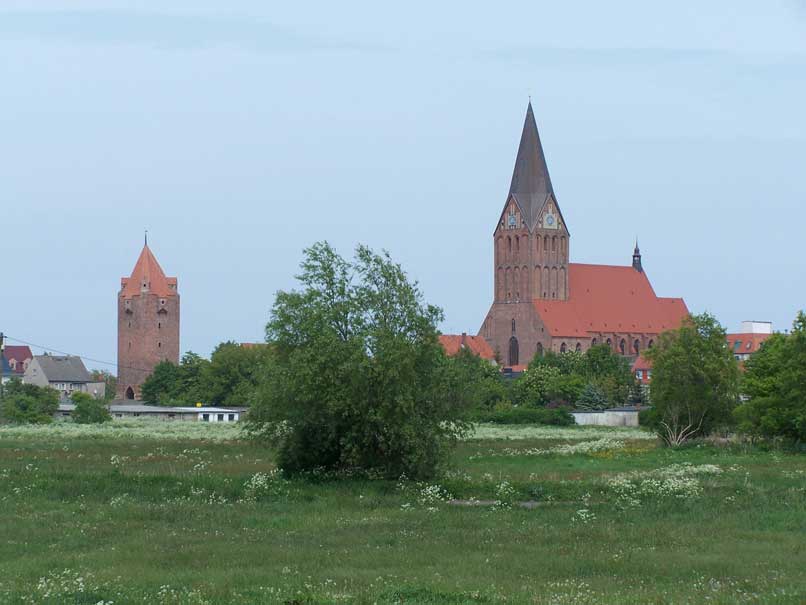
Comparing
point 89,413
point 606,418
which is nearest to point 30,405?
point 89,413

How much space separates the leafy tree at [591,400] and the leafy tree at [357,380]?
296 feet

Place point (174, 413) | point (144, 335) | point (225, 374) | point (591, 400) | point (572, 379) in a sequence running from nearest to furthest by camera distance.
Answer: point (174, 413) < point (591, 400) < point (572, 379) < point (225, 374) < point (144, 335)

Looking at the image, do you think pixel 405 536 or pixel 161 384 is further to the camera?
pixel 161 384

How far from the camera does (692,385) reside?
2672 inches

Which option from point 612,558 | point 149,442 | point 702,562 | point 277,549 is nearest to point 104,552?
point 277,549

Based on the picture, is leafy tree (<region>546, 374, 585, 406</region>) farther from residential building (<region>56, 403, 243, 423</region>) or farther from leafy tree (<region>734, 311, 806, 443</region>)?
leafy tree (<region>734, 311, 806, 443</region>)

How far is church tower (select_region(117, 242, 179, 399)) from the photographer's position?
175375 mm

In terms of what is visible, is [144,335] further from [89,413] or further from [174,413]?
[89,413]

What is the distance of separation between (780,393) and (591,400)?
70.3m

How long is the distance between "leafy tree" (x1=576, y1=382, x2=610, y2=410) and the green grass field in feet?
273

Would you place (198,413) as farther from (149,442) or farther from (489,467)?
(489,467)

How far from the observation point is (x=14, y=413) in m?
105

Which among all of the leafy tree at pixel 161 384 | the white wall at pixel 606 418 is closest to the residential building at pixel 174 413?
the leafy tree at pixel 161 384

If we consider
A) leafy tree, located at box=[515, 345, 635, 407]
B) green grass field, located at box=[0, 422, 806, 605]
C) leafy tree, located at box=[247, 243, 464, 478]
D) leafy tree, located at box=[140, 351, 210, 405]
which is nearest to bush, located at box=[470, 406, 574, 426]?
leafy tree, located at box=[515, 345, 635, 407]
